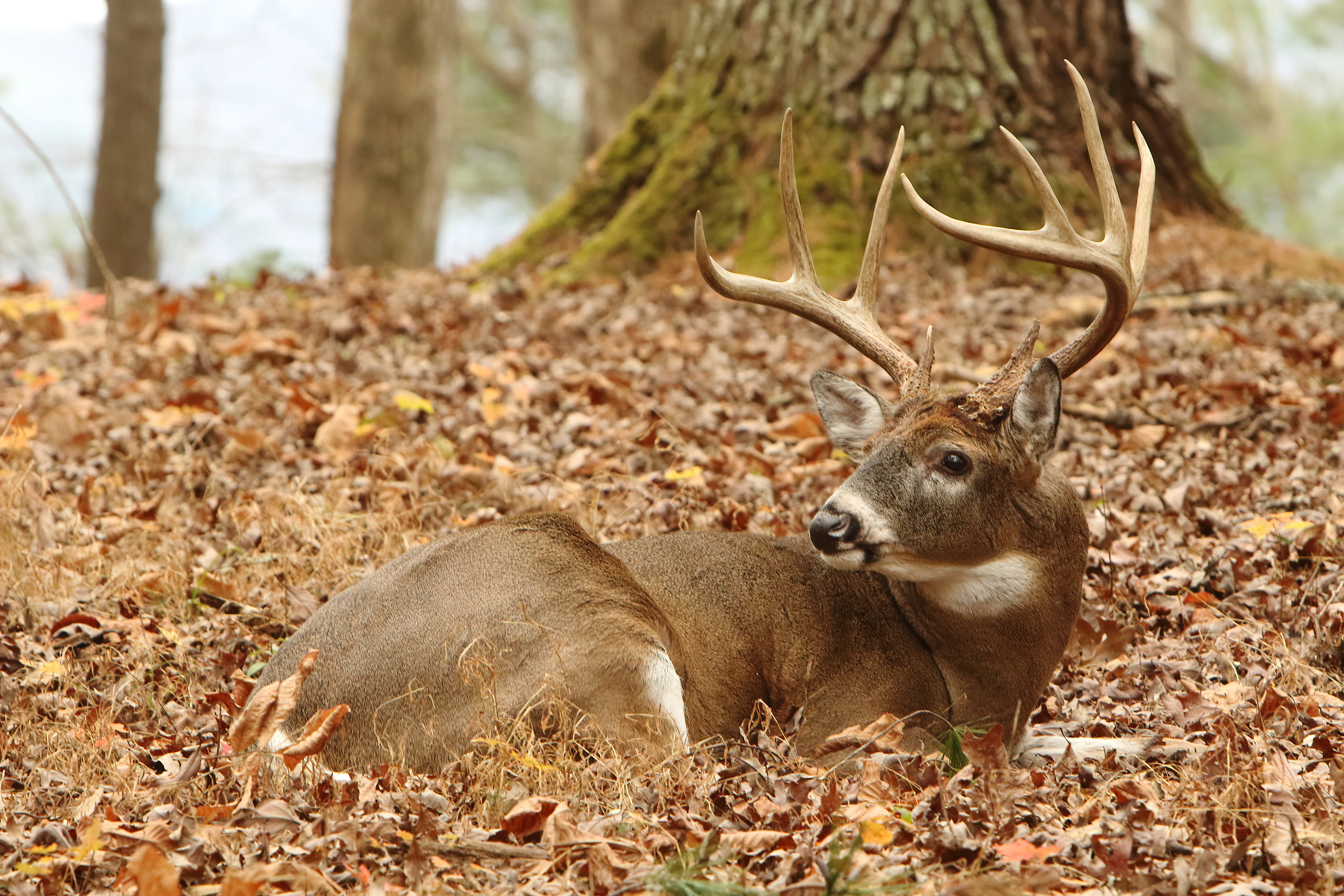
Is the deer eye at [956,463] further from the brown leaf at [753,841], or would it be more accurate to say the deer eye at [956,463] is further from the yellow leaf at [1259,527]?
the yellow leaf at [1259,527]

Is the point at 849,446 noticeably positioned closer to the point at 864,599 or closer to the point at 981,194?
the point at 864,599

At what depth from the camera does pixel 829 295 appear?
17.4 ft

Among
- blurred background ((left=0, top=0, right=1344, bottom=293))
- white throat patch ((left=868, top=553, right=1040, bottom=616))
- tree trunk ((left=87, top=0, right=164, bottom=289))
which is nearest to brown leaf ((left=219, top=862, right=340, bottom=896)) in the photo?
white throat patch ((left=868, top=553, right=1040, bottom=616))

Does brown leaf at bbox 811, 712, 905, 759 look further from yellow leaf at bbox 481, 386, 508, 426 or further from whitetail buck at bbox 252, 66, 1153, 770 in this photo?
yellow leaf at bbox 481, 386, 508, 426

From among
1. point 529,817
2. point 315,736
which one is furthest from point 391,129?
point 529,817

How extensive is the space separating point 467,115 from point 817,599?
26826mm

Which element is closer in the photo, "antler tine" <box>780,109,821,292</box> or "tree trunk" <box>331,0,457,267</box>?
"antler tine" <box>780,109,821,292</box>

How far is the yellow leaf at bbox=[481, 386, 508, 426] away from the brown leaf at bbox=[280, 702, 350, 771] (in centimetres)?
333

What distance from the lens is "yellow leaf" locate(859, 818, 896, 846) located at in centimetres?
337

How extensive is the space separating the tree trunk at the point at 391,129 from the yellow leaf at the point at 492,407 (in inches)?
247

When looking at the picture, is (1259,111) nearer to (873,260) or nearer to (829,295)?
(873,260)

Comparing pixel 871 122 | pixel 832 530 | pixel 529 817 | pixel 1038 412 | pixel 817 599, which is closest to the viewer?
pixel 529 817

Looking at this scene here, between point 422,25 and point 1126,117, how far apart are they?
703cm

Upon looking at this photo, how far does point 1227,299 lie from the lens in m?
8.73
